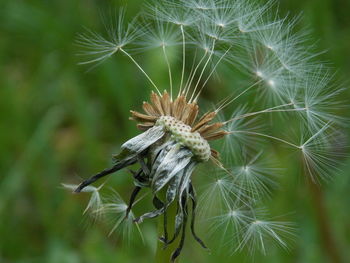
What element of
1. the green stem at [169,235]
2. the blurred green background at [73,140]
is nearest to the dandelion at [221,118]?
the green stem at [169,235]

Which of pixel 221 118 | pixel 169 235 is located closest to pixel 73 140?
pixel 221 118

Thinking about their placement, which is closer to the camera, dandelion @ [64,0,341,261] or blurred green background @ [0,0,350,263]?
dandelion @ [64,0,341,261]

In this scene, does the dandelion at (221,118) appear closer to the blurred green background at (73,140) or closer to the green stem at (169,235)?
the green stem at (169,235)

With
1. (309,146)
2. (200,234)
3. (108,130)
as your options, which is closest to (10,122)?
(108,130)

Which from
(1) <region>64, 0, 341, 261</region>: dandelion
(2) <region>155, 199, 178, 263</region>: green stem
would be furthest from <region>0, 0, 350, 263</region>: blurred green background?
(2) <region>155, 199, 178, 263</region>: green stem

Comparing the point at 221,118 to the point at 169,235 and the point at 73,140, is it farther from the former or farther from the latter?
the point at 73,140

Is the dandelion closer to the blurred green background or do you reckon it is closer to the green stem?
the green stem
